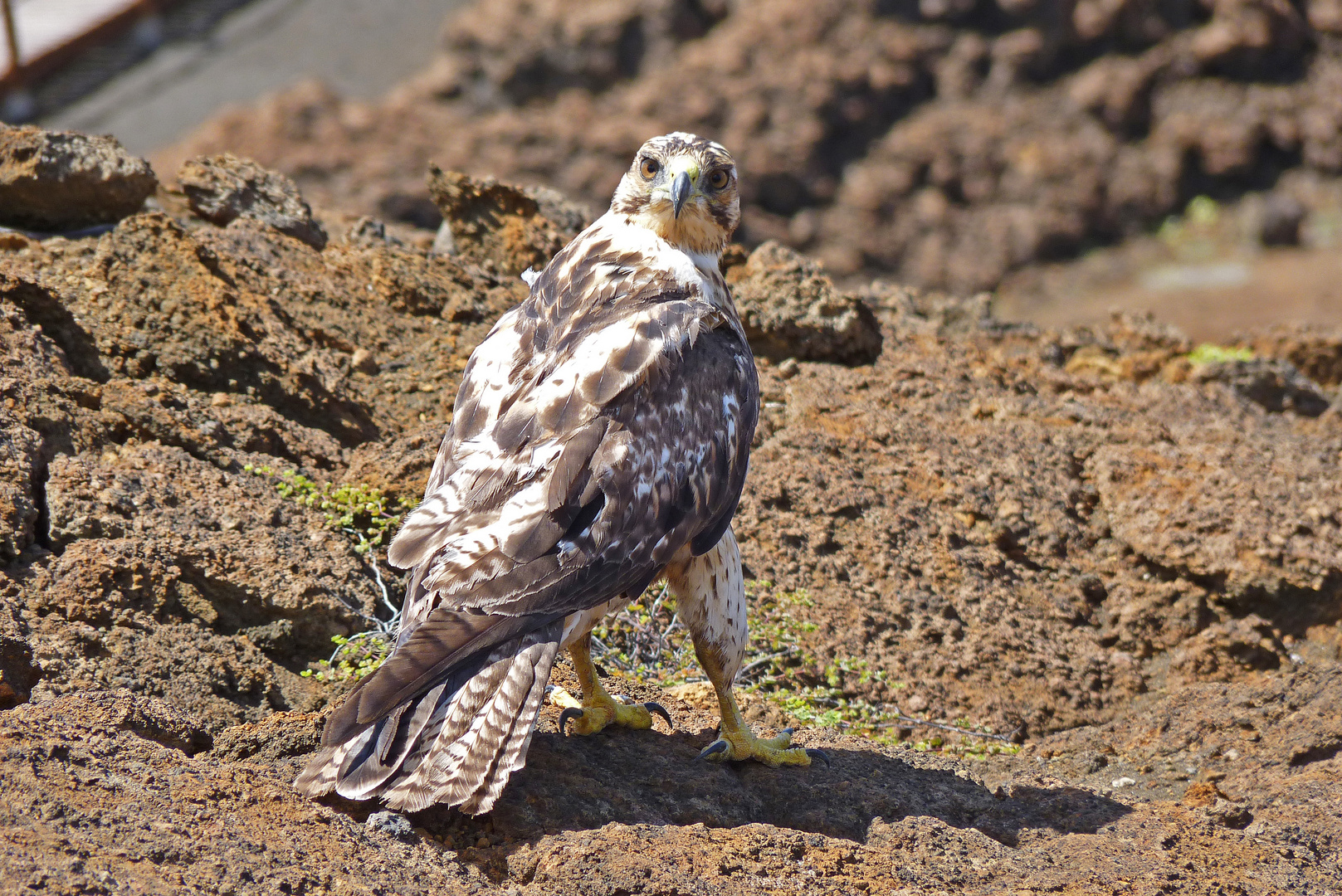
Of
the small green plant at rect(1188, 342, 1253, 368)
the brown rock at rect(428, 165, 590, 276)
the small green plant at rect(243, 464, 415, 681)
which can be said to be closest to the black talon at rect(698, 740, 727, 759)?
the small green plant at rect(243, 464, 415, 681)

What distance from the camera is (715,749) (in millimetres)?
4645

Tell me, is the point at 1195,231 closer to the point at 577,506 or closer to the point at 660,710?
the point at 660,710

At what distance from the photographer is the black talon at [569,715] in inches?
180

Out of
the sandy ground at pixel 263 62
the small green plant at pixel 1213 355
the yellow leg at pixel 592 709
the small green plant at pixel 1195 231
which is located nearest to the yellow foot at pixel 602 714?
the yellow leg at pixel 592 709

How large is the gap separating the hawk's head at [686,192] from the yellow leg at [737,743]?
1.65 meters

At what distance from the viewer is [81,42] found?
17312 mm

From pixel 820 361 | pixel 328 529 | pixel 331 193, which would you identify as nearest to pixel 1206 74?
pixel 331 193

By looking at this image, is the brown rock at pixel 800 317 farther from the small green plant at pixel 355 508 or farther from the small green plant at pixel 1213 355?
the small green plant at pixel 355 508

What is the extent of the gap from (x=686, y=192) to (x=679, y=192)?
1.1 inches

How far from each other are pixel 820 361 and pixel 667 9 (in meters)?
13.1

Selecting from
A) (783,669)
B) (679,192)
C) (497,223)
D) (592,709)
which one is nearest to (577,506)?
(592,709)

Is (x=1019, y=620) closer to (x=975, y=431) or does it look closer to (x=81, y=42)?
(x=975, y=431)

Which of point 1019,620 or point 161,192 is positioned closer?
point 1019,620

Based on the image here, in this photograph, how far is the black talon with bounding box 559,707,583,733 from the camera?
4579mm
